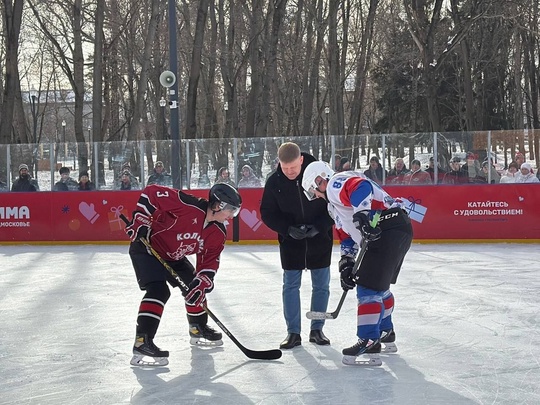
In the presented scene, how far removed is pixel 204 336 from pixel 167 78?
29.2ft

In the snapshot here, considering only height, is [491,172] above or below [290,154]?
below

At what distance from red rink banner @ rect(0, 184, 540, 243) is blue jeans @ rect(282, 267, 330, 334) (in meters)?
7.72

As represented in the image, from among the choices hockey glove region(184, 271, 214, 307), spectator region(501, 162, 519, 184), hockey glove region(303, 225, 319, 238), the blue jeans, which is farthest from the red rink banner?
hockey glove region(184, 271, 214, 307)

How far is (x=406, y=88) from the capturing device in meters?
33.4

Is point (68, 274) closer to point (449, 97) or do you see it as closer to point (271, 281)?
point (271, 281)

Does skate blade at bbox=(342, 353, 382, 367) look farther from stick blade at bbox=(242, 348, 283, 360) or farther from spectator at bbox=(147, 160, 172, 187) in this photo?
spectator at bbox=(147, 160, 172, 187)

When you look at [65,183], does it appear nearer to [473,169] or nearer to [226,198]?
[473,169]

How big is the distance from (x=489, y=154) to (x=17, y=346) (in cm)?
938

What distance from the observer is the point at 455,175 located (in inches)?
529

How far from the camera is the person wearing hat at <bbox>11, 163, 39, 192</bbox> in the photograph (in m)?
14.5

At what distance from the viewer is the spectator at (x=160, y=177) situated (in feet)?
47.4

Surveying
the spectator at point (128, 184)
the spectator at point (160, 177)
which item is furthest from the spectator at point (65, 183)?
the spectator at point (160, 177)

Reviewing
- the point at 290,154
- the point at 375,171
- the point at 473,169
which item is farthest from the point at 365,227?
the point at 375,171

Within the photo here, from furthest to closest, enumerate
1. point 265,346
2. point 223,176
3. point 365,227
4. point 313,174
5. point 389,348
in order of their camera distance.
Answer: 1. point 223,176
2. point 265,346
3. point 389,348
4. point 313,174
5. point 365,227
